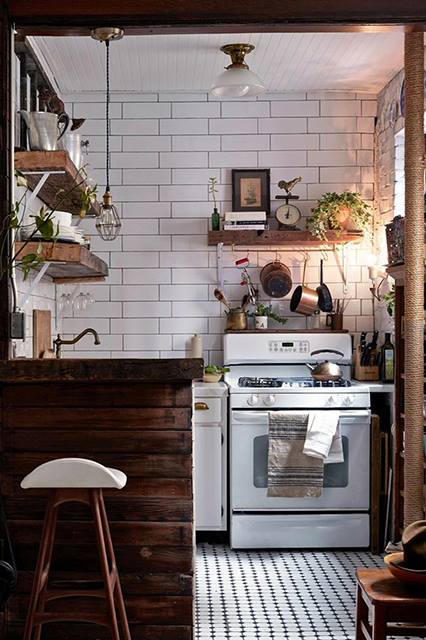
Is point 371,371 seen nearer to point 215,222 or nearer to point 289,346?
point 289,346

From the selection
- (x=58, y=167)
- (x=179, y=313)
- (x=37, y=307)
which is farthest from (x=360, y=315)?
(x=58, y=167)

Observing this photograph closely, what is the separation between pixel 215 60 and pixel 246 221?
1.07 m

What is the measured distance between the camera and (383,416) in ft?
19.4

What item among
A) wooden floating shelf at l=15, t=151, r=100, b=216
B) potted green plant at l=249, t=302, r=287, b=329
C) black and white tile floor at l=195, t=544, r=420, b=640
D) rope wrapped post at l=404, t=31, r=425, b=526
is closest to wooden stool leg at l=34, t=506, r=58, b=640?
black and white tile floor at l=195, t=544, r=420, b=640

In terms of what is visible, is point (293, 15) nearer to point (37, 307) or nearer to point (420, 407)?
point (420, 407)

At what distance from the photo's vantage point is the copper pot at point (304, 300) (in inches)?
244

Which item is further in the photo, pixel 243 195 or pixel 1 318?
pixel 243 195

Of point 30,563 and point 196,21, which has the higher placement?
point 196,21

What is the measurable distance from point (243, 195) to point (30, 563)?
356 centimetres

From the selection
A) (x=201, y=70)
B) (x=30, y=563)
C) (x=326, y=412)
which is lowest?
(x=30, y=563)

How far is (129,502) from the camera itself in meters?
3.40

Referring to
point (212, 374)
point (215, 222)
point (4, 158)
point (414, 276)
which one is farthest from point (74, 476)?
point (215, 222)

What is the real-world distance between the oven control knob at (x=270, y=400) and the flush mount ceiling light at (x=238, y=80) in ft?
5.87

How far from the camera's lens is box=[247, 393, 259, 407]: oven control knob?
219 inches
